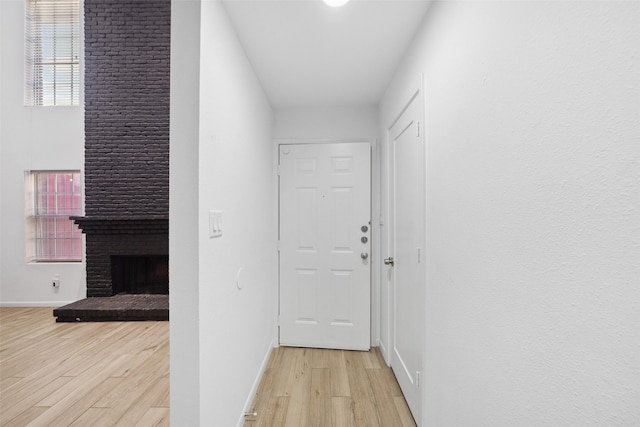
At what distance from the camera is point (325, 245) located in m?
3.02

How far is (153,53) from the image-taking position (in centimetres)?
425

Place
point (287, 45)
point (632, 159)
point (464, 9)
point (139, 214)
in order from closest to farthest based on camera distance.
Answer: point (632, 159)
point (464, 9)
point (287, 45)
point (139, 214)

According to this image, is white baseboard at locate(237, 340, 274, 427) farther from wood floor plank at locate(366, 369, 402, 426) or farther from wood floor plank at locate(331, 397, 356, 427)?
wood floor plank at locate(366, 369, 402, 426)

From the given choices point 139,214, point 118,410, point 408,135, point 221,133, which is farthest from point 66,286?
point 408,135

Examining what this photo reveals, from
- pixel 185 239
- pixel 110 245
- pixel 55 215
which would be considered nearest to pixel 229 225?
pixel 185 239

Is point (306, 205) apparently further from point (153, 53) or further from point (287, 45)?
point (153, 53)

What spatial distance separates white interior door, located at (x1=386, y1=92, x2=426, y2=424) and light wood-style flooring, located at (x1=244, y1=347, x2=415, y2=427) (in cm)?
14

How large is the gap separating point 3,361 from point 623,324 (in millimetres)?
4146

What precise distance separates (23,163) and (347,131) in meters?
4.90

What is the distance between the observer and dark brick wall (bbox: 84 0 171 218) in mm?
4223

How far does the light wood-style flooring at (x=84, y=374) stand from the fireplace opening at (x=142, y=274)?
0.86 meters

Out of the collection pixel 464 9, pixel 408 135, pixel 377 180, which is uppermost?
pixel 464 9

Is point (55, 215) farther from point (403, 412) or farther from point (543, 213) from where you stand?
point (543, 213)

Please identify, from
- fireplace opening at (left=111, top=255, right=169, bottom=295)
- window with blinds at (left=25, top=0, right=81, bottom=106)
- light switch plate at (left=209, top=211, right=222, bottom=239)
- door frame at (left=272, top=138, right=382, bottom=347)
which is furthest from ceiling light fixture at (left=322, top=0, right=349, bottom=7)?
window with blinds at (left=25, top=0, right=81, bottom=106)
